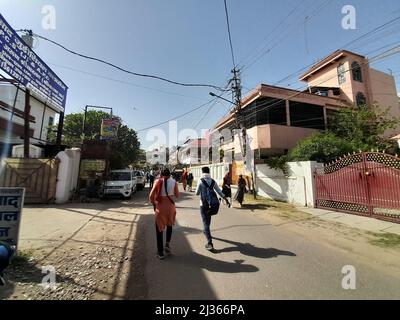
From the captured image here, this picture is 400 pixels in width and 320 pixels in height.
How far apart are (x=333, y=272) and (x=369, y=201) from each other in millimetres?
5704

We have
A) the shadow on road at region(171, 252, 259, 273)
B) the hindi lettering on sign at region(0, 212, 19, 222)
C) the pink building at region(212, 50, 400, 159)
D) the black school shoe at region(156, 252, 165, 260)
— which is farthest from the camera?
the pink building at region(212, 50, 400, 159)

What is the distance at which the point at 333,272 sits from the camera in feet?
13.1

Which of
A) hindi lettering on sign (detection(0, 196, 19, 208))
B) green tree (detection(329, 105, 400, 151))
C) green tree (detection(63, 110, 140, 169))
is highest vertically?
green tree (detection(63, 110, 140, 169))

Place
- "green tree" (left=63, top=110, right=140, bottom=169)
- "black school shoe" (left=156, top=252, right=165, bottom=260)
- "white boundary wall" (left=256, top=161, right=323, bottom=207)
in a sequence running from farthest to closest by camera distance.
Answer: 1. "green tree" (left=63, top=110, right=140, bottom=169)
2. "white boundary wall" (left=256, top=161, right=323, bottom=207)
3. "black school shoe" (left=156, top=252, right=165, bottom=260)

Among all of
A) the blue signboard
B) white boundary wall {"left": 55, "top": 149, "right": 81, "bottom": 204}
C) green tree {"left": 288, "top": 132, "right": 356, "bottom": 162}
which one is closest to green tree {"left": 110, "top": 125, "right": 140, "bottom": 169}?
white boundary wall {"left": 55, "top": 149, "right": 81, "bottom": 204}

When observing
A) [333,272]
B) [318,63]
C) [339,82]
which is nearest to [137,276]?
[333,272]

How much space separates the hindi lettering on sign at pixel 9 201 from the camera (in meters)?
4.54

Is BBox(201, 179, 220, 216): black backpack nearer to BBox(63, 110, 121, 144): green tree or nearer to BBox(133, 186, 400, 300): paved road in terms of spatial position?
BBox(133, 186, 400, 300): paved road

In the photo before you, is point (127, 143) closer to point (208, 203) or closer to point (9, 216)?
point (9, 216)

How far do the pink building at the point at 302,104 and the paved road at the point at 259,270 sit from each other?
36.7 feet

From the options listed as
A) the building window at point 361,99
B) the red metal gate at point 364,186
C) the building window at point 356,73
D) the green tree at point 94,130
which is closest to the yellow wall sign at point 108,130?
the green tree at point 94,130

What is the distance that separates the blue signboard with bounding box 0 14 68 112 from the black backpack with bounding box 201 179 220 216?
8833mm

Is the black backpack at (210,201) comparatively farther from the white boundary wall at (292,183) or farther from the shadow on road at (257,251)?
the white boundary wall at (292,183)

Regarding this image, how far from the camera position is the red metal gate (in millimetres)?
7539
